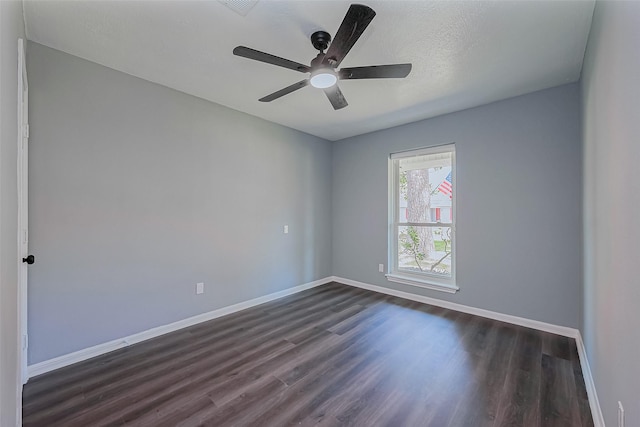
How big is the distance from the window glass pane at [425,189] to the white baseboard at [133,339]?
7.71ft

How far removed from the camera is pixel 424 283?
12.3 ft

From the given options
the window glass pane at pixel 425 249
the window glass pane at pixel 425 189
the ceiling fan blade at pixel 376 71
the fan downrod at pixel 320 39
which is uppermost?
the fan downrod at pixel 320 39

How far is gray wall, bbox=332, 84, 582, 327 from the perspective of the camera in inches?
107

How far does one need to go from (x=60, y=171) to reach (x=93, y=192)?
0.87 feet

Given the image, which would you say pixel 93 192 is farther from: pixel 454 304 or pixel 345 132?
pixel 454 304

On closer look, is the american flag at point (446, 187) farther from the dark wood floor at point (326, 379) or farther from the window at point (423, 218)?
the dark wood floor at point (326, 379)

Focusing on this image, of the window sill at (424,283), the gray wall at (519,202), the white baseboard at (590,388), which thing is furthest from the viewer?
the window sill at (424,283)

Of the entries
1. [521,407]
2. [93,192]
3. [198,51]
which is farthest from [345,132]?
[521,407]

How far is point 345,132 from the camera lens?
14.5 ft

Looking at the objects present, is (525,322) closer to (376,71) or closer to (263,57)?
(376,71)

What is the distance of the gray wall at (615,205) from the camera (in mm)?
1032

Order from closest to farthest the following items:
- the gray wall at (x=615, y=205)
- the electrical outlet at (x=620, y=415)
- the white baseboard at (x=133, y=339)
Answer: the gray wall at (x=615, y=205), the electrical outlet at (x=620, y=415), the white baseboard at (x=133, y=339)

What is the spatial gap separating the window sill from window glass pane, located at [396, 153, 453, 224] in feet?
2.76

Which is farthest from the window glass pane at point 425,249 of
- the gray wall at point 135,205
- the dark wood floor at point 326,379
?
the gray wall at point 135,205
